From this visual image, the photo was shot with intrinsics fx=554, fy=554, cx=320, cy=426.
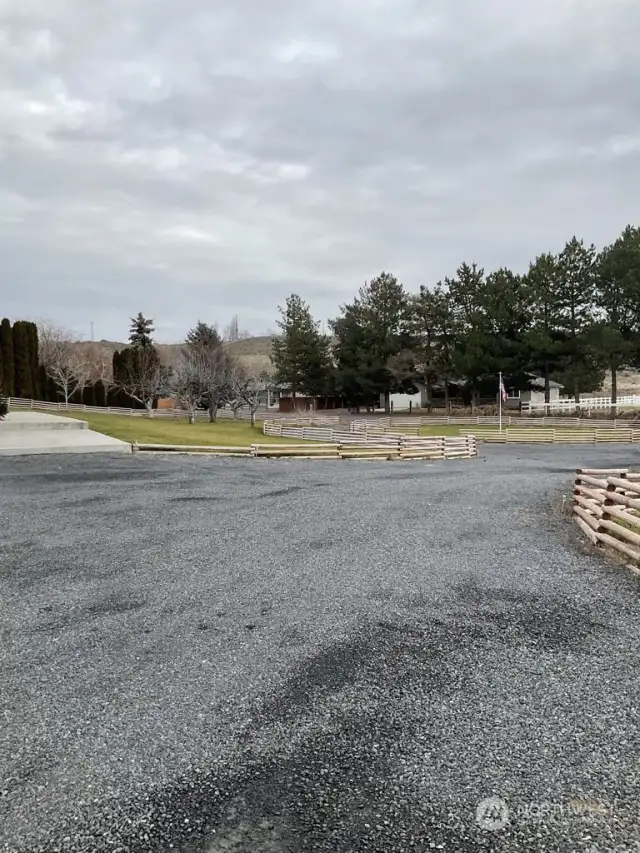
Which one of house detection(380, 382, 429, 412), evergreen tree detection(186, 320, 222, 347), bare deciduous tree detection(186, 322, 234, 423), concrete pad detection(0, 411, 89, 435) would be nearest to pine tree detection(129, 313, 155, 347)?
evergreen tree detection(186, 320, 222, 347)

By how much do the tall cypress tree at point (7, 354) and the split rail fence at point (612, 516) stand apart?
41.7m

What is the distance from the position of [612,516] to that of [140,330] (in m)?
56.5

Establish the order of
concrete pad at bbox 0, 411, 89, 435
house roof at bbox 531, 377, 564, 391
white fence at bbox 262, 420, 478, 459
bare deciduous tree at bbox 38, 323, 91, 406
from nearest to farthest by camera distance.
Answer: white fence at bbox 262, 420, 478, 459
concrete pad at bbox 0, 411, 89, 435
bare deciduous tree at bbox 38, 323, 91, 406
house roof at bbox 531, 377, 564, 391

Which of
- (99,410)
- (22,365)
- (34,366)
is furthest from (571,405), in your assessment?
(22,365)

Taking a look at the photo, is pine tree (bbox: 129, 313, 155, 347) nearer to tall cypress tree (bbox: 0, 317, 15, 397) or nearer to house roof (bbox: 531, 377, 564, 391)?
tall cypress tree (bbox: 0, 317, 15, 397)

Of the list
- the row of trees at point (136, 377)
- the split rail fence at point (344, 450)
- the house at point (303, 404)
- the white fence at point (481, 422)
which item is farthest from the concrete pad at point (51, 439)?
the house at point (303, 404)

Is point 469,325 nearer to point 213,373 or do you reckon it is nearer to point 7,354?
point 213,373

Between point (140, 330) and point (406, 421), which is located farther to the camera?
point (140, 330)

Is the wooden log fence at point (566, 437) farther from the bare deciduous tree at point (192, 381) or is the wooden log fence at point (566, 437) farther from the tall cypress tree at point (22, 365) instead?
the tall cypress tree at point (22, 365)

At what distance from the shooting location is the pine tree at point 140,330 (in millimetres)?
58000

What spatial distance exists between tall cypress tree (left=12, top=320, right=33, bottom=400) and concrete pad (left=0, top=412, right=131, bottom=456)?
71.7 ft

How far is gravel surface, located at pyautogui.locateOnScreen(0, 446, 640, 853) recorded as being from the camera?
2.61 metres

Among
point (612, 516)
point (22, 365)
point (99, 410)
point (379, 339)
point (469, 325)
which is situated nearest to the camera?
point (612, 516)

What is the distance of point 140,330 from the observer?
58.3 metres
